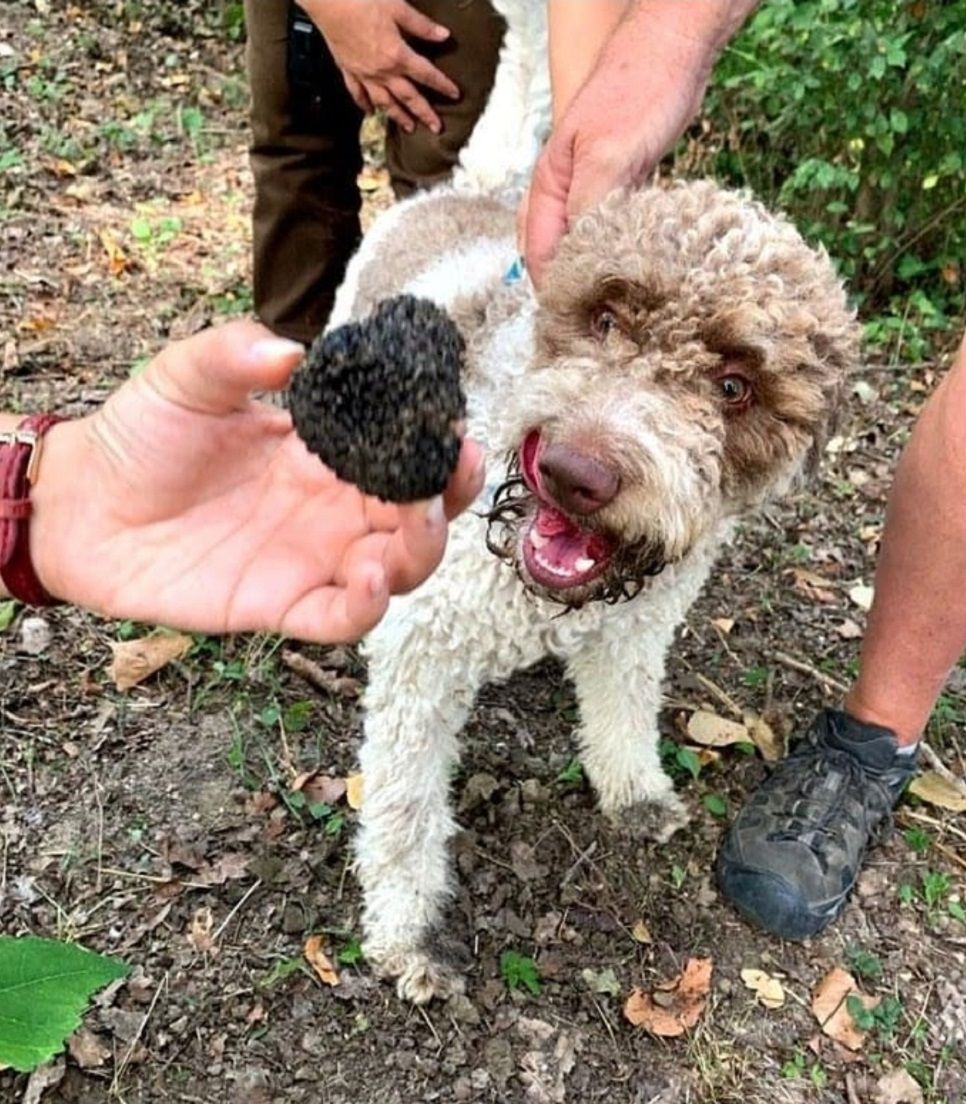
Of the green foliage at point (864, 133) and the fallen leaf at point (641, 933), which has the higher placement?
the green foliage at point (864, 133)

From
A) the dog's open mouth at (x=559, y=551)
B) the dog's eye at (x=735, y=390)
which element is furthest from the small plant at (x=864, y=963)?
the dog's eye at (x=735, y=390)

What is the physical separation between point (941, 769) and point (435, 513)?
2.35 metres

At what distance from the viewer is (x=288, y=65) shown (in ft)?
11.5

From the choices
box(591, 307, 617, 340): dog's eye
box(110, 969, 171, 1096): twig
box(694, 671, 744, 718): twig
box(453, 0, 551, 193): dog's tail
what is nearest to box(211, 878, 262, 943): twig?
box(110, 969, 171, 1096): twig

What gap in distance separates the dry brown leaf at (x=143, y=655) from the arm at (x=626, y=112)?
1545mm

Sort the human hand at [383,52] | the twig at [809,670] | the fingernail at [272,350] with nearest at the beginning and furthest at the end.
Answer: the fingernail at [272,350] → the human hand at [383,52] → the twig at [809,670]

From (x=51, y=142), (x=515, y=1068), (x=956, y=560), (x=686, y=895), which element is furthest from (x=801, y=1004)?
(x=51, y=142)

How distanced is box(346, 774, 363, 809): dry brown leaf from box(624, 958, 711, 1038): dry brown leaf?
827mm

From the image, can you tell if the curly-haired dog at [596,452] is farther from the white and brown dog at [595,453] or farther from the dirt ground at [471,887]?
the dirt ground at [471,887]

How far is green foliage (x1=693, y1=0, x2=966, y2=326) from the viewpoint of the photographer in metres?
4.38

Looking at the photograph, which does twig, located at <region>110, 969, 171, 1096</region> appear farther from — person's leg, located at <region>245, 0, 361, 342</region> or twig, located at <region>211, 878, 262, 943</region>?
person's leg, located at <region>245, 0, 361, 342</region>

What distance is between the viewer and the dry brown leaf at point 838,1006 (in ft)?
8.96

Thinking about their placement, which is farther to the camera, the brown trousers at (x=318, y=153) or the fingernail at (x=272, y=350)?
the brown trousers at (x=318, y=153)

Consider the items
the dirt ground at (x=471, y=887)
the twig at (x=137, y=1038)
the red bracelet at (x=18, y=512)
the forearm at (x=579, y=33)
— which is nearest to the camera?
the red bracelet at (x=18, y=512)
